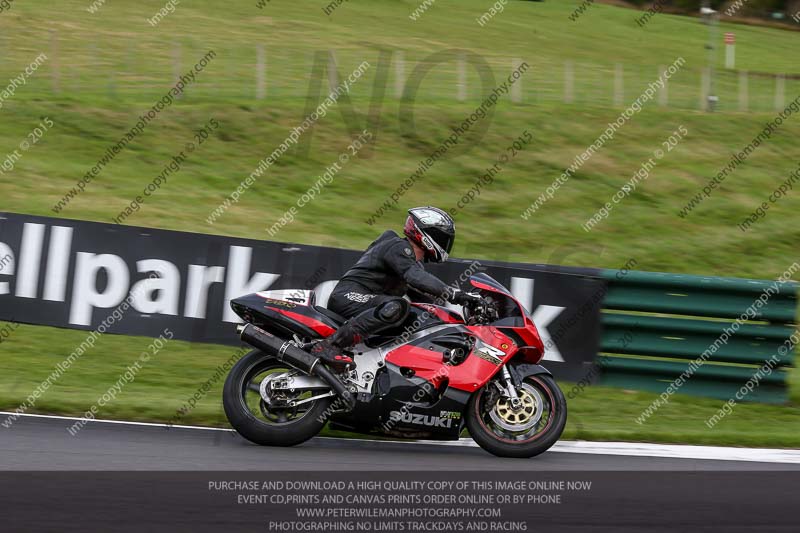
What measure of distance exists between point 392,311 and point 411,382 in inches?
21.8

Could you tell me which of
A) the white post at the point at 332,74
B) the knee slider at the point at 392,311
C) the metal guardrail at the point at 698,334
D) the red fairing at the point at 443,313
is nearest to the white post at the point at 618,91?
the white post at the point at 332,74

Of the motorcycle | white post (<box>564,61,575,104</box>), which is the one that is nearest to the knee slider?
the motorcycle

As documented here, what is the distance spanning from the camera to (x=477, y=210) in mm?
17422

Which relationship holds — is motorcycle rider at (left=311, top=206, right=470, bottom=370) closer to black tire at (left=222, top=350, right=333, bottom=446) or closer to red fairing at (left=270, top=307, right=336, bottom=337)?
red fairing at (left=270, top=307, right=336, bottom=337)

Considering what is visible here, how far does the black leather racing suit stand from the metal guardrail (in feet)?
8.83

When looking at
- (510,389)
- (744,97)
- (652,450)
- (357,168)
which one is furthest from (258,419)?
(744,97)

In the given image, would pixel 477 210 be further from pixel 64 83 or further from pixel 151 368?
pixel 64 83

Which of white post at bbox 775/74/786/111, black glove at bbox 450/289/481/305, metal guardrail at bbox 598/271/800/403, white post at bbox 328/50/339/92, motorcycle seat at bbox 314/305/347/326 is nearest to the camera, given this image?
black glove at bbox 450/289/481/305

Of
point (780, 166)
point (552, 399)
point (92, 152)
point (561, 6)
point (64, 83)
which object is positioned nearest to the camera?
point (552, 399)

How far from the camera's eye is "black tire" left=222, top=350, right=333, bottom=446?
7.82 metres

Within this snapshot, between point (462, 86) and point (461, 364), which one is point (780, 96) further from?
point (461, 364)

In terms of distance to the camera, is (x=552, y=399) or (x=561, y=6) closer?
(x=552, y=399)

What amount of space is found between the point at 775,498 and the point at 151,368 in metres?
6.11

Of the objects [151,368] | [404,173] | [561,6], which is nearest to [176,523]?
[151,368]
